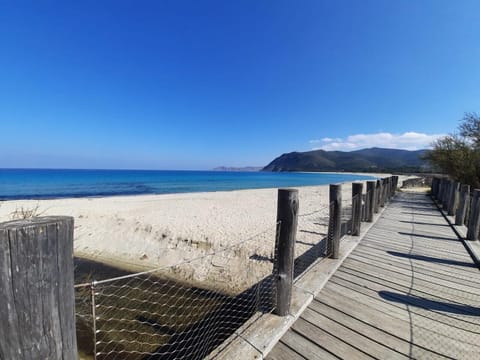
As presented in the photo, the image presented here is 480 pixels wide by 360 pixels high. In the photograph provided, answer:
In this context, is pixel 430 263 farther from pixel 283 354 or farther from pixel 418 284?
pixel 283 354

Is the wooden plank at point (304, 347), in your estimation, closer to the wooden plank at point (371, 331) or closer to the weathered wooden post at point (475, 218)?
the wooden plank at point (371, 331)

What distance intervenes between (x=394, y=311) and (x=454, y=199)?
7088mm

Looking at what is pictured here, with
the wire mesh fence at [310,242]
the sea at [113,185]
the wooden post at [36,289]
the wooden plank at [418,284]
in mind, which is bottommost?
the sea at [113,185]

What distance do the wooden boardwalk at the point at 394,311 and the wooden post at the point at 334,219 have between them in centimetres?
29

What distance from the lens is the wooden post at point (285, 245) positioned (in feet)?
7.19

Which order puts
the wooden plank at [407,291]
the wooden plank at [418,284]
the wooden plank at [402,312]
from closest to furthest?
1. the wooden plank at [402,312]
2. the wooden plank at [407,291]
3. the wooden plank at [418,284]

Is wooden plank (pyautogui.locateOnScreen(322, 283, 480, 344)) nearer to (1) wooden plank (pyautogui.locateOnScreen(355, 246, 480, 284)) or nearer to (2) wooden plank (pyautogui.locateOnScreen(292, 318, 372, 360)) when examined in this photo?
(2) wooden plank (pyautogui.locateOnScreen(292, 318, 372, 360))

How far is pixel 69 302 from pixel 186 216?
922 centimetres

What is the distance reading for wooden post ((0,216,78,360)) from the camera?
713 millimetres

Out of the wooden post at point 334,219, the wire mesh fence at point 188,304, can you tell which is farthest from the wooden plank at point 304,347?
the wooden post at point 334,219

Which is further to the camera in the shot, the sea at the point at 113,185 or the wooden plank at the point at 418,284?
the sea at the point at 113,185

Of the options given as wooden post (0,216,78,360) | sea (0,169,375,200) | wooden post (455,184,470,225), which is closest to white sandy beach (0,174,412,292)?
wooden post (0,216,78,360)

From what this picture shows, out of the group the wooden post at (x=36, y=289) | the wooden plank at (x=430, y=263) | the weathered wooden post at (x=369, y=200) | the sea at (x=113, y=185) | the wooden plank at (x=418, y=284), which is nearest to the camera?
the wooden post at (x=36, y=289)

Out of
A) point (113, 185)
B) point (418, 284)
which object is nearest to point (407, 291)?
point (418, 284)
